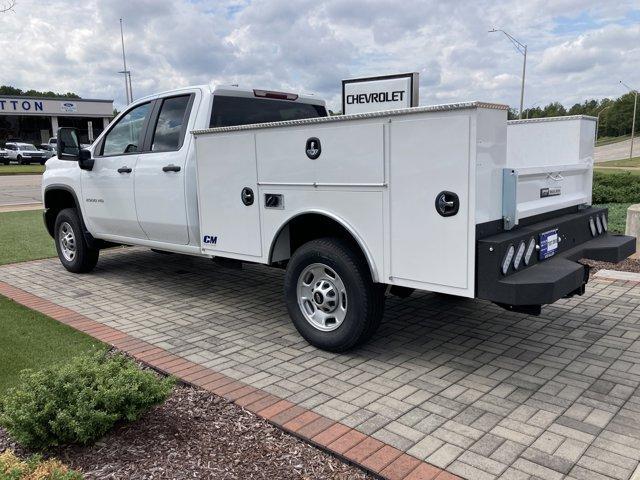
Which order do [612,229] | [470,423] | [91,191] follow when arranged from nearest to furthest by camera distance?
[470,423] → [91,191] → [612,229]

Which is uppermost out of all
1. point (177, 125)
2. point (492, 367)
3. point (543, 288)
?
point (177, 125)

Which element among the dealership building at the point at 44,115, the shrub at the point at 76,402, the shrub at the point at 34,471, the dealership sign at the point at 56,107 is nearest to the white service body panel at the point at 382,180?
the shrub at the point at 76,402

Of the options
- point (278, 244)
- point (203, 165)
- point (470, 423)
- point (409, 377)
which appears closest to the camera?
point (470, 423)

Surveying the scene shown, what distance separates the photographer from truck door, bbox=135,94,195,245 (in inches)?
229

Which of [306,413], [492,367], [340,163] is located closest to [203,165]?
[340,163]

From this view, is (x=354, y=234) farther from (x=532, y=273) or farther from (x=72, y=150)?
(x=72, y=150)

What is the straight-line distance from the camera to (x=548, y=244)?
4.13m

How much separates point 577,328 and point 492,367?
1.32 meters

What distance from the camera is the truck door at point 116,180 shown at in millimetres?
6445

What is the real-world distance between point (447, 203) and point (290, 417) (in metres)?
1.67

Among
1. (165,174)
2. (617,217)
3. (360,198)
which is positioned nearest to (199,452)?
(360,198)

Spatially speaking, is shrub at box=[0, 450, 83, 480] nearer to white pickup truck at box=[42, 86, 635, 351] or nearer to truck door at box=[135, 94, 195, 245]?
white pickup truck at box=[42, 86, 635, 351]

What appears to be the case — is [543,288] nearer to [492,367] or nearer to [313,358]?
[492,367]

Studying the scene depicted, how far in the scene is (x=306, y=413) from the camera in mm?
3586
